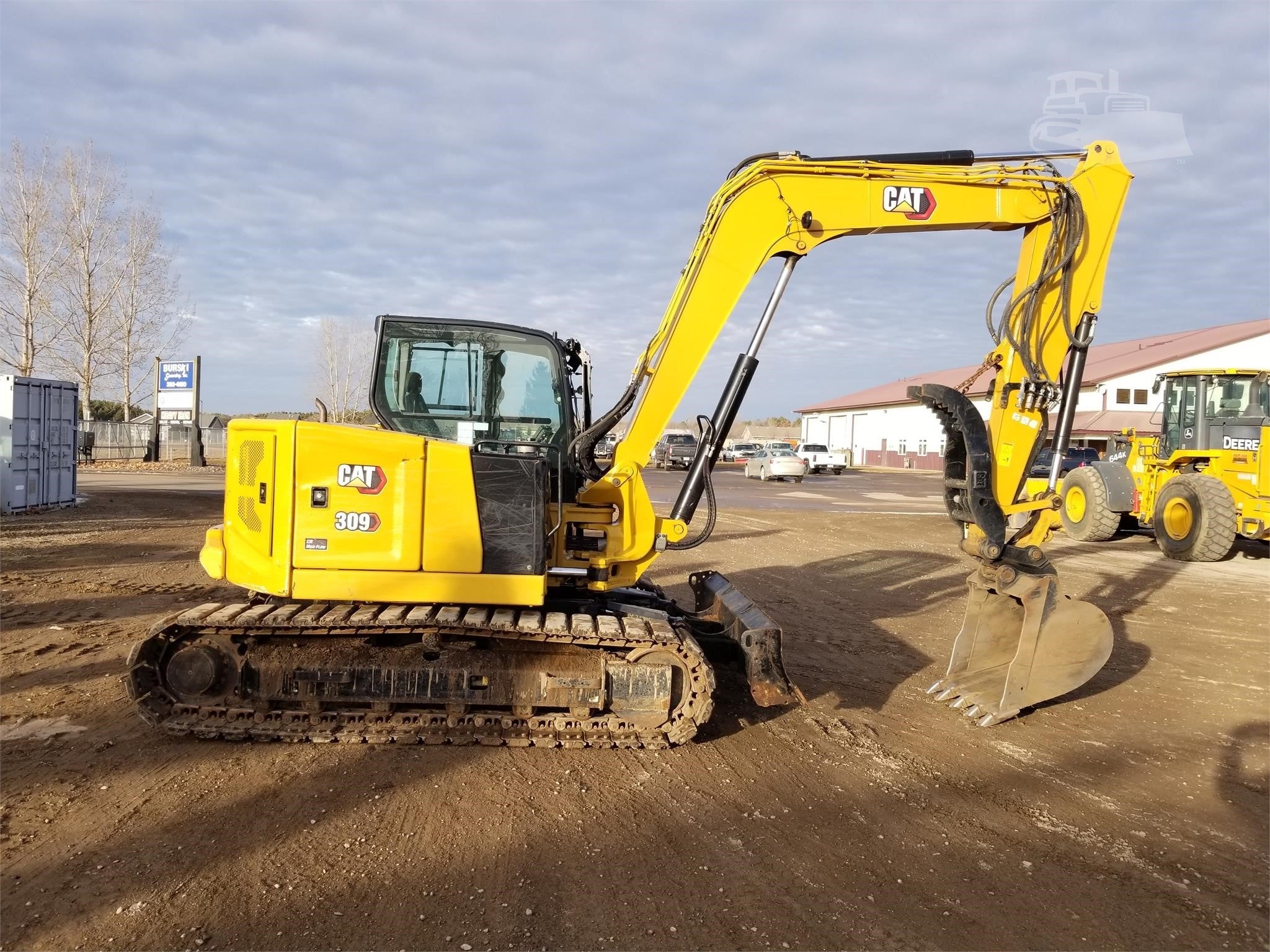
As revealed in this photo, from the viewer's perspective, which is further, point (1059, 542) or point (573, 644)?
point (1059, 542)

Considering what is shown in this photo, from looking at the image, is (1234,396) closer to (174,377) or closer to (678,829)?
(678,829)

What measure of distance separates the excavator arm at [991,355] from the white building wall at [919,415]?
72.5 ft

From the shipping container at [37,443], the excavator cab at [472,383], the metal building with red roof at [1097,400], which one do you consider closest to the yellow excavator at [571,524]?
the excavator cab at [472,383]

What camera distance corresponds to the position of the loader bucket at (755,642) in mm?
5074

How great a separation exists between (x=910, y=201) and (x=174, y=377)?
114 feet

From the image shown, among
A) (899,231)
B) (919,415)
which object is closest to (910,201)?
(899,231)

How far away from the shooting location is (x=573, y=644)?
16.4 feet

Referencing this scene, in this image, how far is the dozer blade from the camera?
564cm

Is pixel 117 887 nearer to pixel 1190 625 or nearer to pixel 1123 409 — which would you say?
pixel 1190 625

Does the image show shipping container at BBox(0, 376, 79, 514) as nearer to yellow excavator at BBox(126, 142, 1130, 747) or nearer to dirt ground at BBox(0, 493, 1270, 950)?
dirt ground at BBox(0, 493, 1270, 950)

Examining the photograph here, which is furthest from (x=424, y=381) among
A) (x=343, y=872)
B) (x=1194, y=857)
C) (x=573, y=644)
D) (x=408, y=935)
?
(x=1194, y=857)

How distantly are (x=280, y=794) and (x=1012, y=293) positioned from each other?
5675 mm

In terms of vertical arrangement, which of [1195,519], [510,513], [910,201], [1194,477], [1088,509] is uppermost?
[910,201]

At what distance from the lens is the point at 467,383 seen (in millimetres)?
5699
